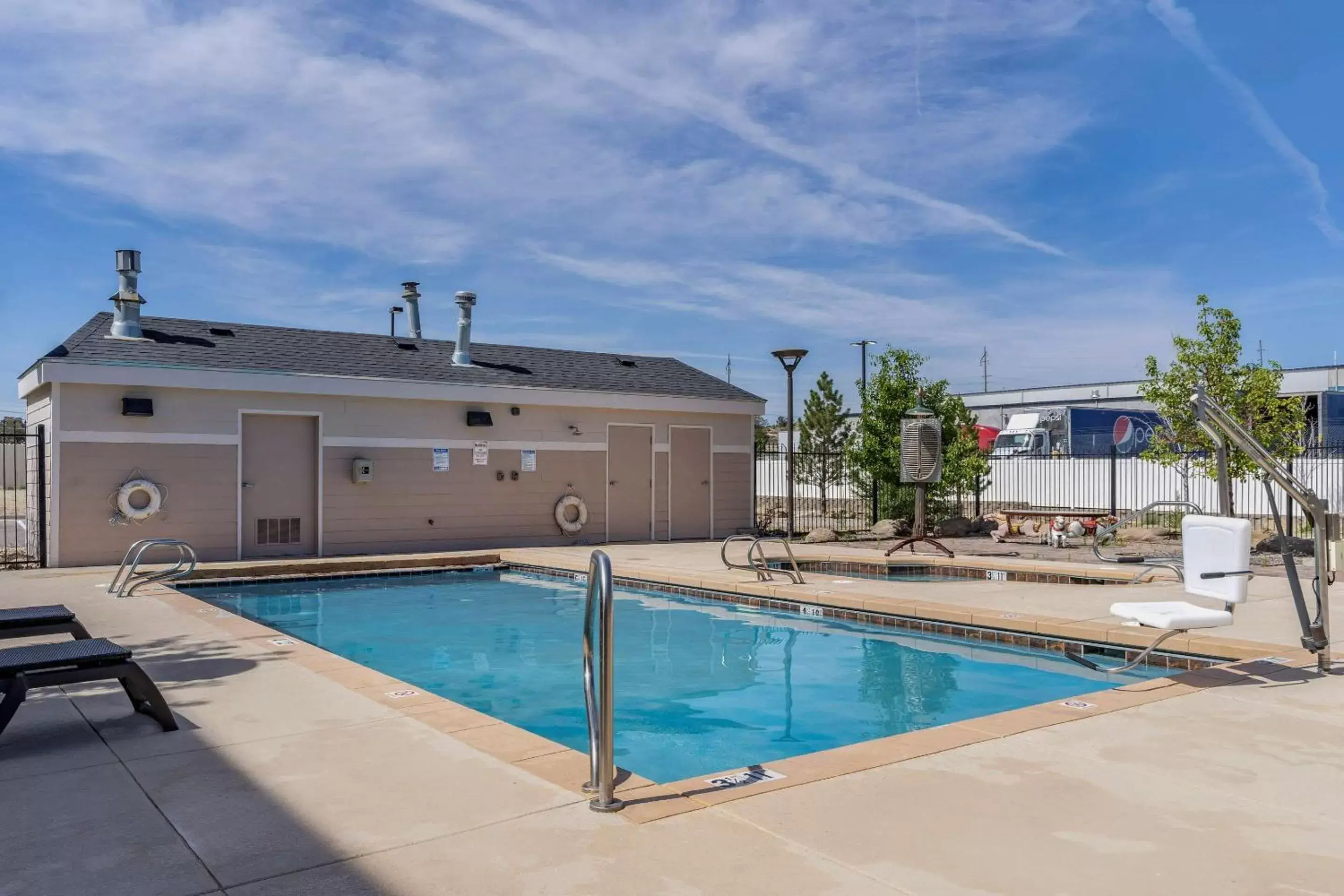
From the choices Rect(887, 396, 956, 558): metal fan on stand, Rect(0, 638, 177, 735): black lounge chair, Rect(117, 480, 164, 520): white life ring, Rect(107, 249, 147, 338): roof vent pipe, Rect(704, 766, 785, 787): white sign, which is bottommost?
Rect(704, 766, 785, 787): white sign

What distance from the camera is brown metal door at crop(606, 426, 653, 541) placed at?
15.4m

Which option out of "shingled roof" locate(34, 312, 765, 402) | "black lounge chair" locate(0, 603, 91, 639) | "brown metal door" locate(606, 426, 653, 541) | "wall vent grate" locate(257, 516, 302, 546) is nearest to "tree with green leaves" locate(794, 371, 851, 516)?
"shingled roof" locate(34, 312, 765, 402)

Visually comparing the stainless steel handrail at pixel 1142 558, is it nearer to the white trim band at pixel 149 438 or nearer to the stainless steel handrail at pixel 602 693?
the stainless steel handrail at pixel 602 693

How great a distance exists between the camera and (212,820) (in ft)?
9.95

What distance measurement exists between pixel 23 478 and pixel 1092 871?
36.4 metres

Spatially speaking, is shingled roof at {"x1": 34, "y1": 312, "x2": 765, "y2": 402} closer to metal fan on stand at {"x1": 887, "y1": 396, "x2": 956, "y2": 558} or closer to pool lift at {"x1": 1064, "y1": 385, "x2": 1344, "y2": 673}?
metal fan on stand at {"x1": 887, "y1": 396, "x2": 956, "y2": 558}

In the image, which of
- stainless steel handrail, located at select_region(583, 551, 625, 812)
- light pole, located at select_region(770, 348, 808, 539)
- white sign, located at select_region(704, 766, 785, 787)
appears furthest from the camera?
light pole, located at select_region(770, 348, 808, 539)

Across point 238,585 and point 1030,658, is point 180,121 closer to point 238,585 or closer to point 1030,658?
point 238,585

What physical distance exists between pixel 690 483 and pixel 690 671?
29.4ft

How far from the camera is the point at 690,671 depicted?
7.29 metres

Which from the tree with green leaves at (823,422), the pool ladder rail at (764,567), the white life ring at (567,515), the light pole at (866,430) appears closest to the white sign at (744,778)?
the pool ladder rail at (764,567)

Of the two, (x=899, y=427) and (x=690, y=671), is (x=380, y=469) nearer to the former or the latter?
(x=690, y=671)

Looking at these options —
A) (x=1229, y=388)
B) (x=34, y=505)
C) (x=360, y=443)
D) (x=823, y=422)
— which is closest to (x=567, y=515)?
(x=360, y=443)

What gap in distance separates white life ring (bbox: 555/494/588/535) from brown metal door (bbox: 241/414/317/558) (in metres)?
3.63
